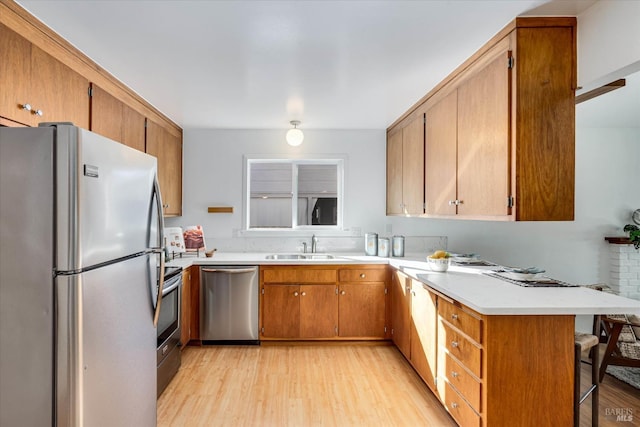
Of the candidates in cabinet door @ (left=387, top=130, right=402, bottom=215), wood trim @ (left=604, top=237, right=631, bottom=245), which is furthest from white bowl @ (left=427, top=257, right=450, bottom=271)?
wood trim @ (left=604, top=237, right=631, bottom=245)

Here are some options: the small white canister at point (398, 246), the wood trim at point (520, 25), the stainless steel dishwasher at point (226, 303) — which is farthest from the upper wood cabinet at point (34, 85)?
the small white canister at point (398, 246)

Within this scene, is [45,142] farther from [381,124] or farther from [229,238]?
[381,124]

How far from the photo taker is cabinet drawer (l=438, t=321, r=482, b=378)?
1.82 metres

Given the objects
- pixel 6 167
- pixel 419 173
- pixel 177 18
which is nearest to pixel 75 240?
pixel 6 167

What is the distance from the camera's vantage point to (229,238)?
417 centimetres

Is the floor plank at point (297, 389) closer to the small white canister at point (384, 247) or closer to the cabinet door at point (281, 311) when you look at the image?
the cabinet door at point (281, 311)

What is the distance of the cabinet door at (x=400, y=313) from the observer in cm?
302

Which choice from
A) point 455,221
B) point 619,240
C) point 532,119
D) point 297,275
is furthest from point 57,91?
point 619,240

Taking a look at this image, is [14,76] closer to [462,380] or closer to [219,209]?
[219,209]

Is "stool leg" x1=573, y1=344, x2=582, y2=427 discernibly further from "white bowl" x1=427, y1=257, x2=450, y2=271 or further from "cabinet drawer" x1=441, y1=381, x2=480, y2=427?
"white bowl" x1=427, y1=257, x2=450, y2=271

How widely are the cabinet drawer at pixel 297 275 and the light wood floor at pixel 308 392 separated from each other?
0.66 m

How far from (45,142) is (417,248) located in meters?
3.60

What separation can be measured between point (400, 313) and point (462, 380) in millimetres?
1223

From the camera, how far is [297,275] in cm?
348
